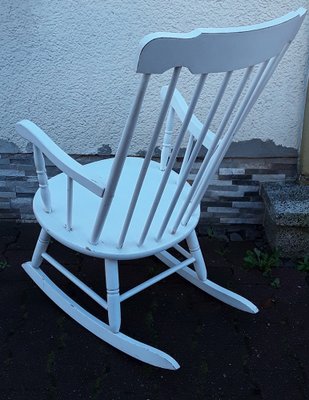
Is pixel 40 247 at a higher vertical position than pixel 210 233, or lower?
higher

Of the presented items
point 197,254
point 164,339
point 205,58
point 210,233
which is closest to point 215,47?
point 205,58

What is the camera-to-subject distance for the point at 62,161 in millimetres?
1388

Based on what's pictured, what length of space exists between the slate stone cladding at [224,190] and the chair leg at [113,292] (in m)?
0.79

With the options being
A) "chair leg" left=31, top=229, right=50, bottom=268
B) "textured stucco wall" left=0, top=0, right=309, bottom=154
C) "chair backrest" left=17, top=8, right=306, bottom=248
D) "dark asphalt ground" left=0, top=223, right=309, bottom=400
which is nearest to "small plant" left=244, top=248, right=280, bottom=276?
"dark asphalt ground" left=0, top=223, right=309, bottom=400

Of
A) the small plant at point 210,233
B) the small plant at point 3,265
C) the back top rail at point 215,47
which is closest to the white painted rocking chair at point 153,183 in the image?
the back top rail at point 215,47

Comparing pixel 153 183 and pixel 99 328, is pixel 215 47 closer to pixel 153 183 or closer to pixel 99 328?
pixel 153 183

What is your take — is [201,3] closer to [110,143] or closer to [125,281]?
[110,143]

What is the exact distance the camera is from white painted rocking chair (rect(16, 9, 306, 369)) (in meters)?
1.08

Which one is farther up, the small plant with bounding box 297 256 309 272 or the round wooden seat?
the round wooden seat

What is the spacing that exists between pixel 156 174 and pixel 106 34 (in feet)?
1.95

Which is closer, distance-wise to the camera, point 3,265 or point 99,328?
point 99,328

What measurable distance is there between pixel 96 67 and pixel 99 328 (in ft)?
3.35

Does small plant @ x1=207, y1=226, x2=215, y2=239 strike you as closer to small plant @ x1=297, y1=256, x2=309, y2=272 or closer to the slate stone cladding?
the slate stone cladding

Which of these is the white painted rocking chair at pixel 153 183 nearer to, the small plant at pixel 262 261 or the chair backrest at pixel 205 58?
the chair backrest at pixel 205 58
